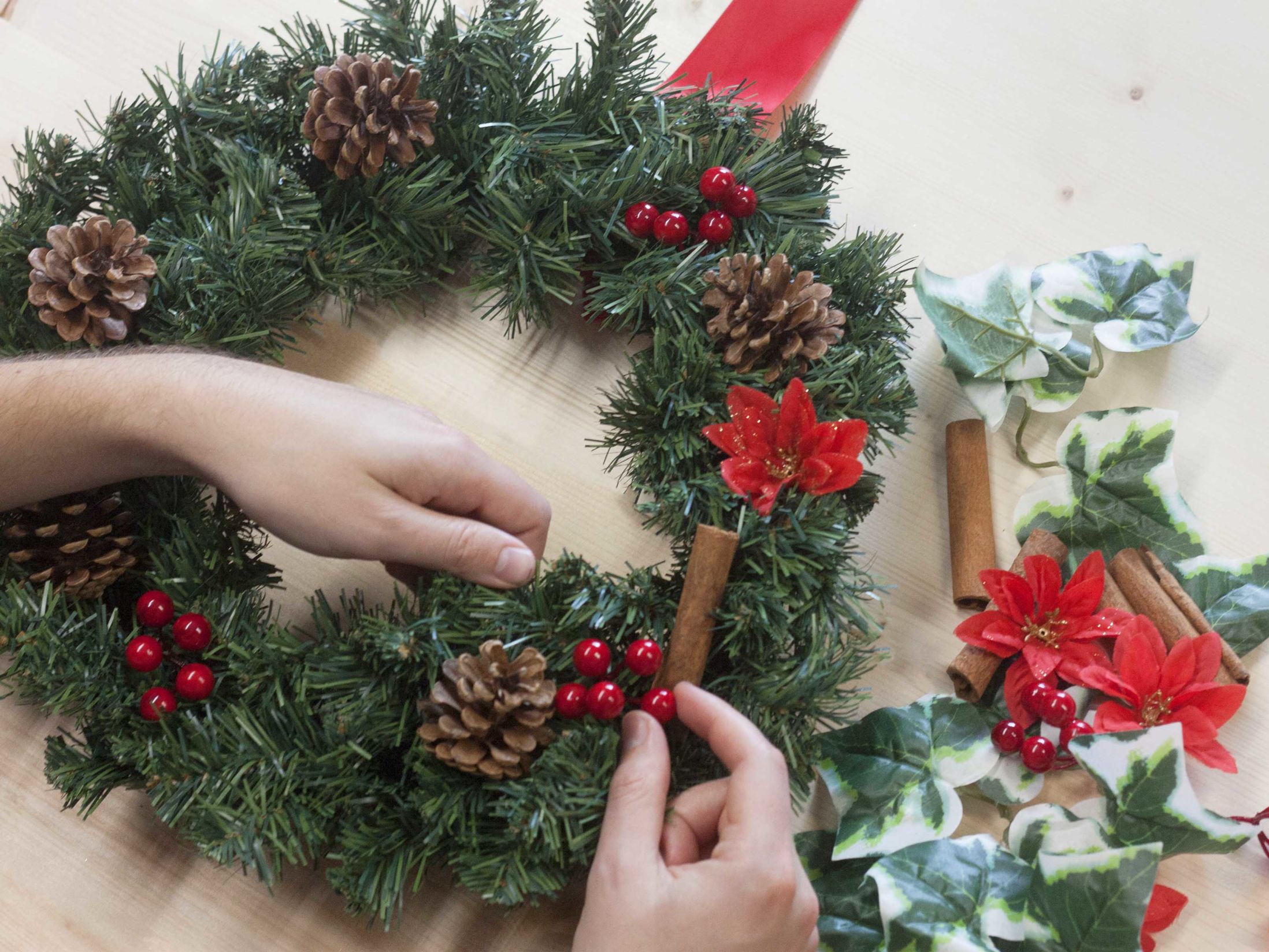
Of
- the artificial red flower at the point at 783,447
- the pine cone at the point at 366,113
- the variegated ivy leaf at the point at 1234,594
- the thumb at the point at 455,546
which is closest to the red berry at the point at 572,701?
the thumb at the point at 455,546

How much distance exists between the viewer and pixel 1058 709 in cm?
94

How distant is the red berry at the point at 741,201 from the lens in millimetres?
977

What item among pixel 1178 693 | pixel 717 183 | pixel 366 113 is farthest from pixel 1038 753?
pixel 366 113

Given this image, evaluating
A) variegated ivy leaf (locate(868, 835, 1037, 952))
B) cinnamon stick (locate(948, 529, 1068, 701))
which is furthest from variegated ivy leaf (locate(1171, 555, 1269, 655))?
variegated ivy leaf (locate(868, 835, 1037, 952))

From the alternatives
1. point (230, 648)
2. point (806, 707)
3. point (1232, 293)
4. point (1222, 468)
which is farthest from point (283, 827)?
point (1232, 293)

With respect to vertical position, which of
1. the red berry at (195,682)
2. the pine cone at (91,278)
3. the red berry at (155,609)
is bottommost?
the red berry at (195,682)

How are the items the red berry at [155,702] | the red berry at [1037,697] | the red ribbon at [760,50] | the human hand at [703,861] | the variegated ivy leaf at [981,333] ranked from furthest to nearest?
the red ribbon at [760,50], the variegated ivy leaf at [981,333], the red berry at [1037,697], the red berry at [155,702], the human hand at [703,861]

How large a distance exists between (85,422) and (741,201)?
0.65 metres

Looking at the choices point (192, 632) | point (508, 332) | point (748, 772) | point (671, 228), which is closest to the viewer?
point (748, 772)

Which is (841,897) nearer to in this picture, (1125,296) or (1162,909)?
(1162,909)

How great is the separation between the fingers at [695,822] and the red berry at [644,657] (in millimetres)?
106

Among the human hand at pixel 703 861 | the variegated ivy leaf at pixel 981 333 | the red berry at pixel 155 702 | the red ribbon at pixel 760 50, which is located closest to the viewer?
the human hand at pixel 703 861

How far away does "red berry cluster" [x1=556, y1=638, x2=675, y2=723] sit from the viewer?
795mm

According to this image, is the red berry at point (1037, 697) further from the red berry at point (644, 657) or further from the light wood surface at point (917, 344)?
the red berry at point (644, 657)
